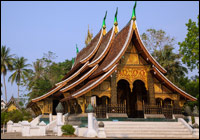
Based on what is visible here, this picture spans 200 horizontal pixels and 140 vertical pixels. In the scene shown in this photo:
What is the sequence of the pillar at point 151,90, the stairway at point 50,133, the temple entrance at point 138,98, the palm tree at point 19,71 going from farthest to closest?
the palm tree at point 19,71 → the temple entrance at point 138,98 → the pillar at point 151,90 → the stairway at point 50,133

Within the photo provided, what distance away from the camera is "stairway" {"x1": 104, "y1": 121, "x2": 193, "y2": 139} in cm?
1132

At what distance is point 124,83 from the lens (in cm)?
1759

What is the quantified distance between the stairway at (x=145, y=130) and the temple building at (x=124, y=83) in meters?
1.75

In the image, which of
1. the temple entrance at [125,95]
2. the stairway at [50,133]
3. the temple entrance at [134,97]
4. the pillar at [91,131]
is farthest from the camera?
the temple entrance at [125,95]

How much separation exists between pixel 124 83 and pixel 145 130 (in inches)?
239

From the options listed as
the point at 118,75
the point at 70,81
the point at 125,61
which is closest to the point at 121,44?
the point at 125,61

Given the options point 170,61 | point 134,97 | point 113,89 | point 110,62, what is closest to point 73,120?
point 113,89

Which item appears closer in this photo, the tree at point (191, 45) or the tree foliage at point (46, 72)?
the tree at point (191, 45)

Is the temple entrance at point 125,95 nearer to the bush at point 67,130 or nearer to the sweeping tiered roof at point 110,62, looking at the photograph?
the sweeping tiered roof at point 110,62

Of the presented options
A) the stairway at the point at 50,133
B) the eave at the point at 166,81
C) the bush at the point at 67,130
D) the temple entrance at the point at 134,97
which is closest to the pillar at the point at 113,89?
the temple entrance at the point at 134,97

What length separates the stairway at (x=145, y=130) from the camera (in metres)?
11.3

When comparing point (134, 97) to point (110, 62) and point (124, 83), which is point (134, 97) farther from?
point (110, 62)

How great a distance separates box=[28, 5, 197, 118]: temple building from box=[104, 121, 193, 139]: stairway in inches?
69.0

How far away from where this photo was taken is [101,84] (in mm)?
14695
